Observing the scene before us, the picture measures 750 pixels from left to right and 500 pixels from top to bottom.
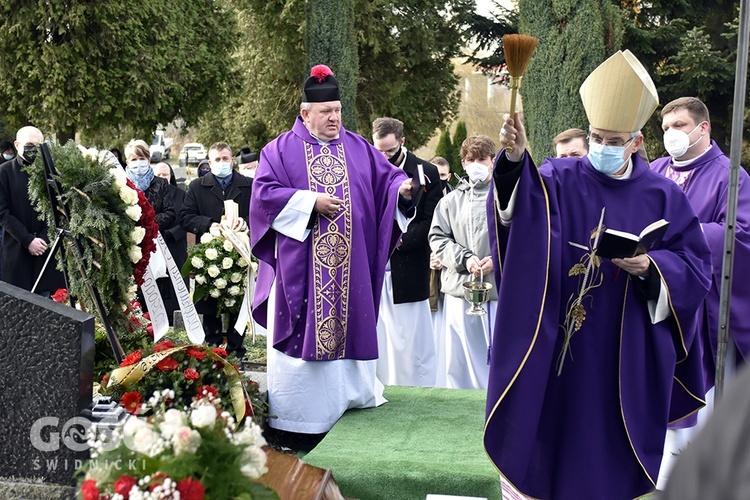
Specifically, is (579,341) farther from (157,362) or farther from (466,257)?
(466,257)

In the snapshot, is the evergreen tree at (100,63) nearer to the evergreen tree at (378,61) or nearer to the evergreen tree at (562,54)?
the evergreen tree at (378,61)

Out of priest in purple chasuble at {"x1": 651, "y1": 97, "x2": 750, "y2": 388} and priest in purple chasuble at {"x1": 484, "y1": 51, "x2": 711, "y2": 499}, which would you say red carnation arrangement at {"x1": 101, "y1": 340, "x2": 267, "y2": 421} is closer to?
priest in purple chasuble at {"x1": 484, "y1": 51, "x2": 711, "y2": 499}

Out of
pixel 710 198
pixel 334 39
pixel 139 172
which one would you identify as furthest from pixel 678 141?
pixel 334 39

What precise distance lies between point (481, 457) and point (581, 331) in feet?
4.62

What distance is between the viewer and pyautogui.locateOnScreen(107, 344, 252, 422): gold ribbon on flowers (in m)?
5.03

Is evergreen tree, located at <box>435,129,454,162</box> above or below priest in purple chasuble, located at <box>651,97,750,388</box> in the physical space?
below

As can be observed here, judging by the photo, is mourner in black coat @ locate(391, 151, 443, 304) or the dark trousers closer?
mourner in black coat @ locate(391, 151, 443, 304)

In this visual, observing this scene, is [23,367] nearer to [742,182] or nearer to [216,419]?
[216,419]

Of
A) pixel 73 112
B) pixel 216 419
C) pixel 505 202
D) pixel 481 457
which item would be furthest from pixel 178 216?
pixel 73 112

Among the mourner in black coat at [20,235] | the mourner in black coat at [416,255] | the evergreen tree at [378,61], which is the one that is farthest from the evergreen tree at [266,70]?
the mourner in black coat at [416,255]

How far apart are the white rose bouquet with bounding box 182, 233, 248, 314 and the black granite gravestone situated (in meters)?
4.04

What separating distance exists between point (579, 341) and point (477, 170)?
9.61ft

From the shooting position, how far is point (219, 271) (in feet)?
26.6

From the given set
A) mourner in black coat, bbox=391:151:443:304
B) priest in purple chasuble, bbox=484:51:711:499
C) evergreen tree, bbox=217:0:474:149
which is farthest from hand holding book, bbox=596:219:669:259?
evergreen tree, bbox=217:0:474:149
